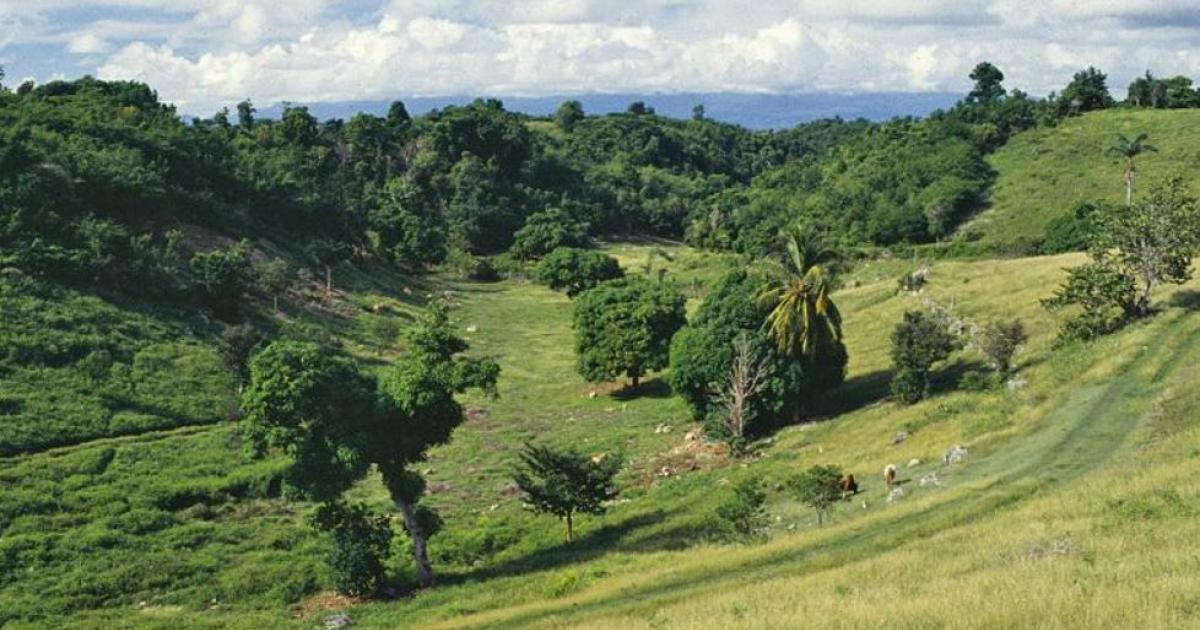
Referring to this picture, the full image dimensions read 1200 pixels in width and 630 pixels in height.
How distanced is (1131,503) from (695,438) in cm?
3597

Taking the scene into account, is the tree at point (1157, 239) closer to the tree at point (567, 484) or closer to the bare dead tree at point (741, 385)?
the bare dead tree at point (741, 385)

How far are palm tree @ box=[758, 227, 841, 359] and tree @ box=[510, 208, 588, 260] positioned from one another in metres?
106

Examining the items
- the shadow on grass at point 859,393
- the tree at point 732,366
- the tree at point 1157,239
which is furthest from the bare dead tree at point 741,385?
the tree at point 1157,239

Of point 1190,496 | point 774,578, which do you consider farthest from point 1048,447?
point 774,578

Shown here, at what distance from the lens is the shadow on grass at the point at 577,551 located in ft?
132

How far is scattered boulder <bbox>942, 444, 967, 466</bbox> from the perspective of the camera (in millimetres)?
41875

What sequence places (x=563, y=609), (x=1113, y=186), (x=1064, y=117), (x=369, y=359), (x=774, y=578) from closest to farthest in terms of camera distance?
(x=774, y=578), (x=563, y=609), (x=369, y=359), (x=1113, y=186), (x=1064, y=117)

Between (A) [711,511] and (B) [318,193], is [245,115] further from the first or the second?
(A) [711,511]

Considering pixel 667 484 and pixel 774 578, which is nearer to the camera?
pixel 774 578

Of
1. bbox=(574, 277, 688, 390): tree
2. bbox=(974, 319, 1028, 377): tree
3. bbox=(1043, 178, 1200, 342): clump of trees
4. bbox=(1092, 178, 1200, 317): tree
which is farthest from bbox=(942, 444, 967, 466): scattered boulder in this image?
bbox=(574, 277, 688, 390): tree

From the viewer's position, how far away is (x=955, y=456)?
4219 centimetres

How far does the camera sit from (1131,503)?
2600 cm

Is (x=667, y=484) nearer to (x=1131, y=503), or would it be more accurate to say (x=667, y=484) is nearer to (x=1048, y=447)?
(x=1048, y=447)

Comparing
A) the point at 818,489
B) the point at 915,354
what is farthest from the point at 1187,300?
the point at 818,489
